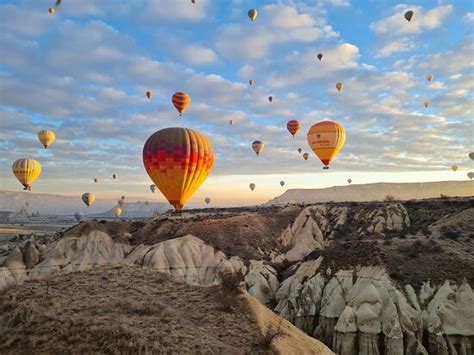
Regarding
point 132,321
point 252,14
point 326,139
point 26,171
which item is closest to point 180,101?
point 252,14

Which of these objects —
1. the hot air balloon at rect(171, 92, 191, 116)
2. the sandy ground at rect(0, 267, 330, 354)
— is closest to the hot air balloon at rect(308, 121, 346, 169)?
the hot air balloon at rect(171, 92, 191, 116)

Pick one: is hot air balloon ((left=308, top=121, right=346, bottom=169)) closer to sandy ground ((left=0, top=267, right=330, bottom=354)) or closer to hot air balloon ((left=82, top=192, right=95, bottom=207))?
sandy ground ((left=0, top=267, right=330, bottom=354))

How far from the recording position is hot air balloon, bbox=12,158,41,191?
7781 cm

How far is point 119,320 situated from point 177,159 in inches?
1155

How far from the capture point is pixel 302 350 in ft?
54.4

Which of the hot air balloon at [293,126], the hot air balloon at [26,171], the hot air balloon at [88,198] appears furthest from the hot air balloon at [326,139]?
the hot air balloon at [88,198]

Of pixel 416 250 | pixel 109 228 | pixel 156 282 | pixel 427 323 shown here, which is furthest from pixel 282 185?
pixel 156 282

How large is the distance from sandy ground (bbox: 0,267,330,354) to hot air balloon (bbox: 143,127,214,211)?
23.1 metres

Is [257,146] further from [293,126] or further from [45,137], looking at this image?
[45,137]

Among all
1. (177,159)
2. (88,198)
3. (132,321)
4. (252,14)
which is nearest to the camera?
(132,321)

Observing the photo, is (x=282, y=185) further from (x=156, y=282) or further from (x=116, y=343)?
(x=116, y=343)

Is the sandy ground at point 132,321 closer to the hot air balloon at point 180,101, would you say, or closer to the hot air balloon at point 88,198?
the hot air balloon at point 180,101

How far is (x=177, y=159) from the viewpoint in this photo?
43.6 metres

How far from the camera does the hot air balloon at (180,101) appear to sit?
62.5 meters
